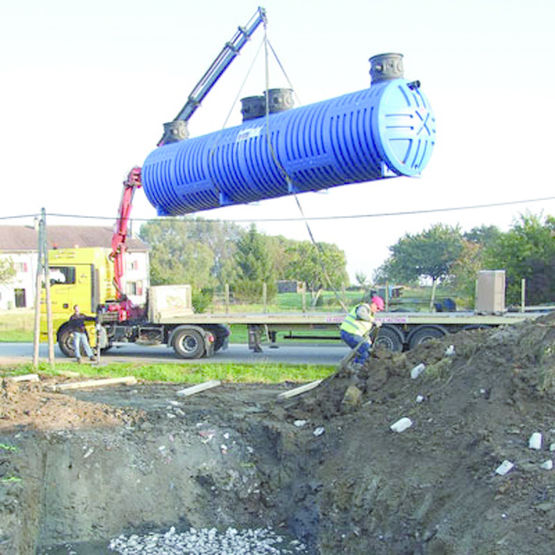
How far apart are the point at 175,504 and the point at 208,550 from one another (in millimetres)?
838

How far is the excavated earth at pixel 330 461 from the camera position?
5945 millimetres

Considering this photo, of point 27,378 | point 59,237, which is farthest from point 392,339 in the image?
point 59,237

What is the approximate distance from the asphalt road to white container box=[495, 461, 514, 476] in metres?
Answer: 10.6

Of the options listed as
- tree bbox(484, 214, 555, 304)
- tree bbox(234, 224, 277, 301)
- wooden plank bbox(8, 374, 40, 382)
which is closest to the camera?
wooden plank bbox(8, 374, 40, 382)

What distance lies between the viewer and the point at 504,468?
5.81m

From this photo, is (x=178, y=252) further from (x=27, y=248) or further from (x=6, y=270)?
(x=6, y=270)

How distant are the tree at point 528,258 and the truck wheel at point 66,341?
49.1 feet

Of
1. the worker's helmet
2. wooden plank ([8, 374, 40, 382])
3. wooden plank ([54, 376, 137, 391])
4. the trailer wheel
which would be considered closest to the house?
the trailer wheel

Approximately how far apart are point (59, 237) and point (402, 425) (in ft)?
176

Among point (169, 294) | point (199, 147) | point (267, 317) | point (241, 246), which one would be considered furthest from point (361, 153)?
point (241, 246)

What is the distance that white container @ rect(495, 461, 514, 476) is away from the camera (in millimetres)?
5789

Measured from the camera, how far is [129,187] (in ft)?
57.1

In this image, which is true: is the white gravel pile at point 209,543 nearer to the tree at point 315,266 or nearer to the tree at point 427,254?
the tree at point 315,266

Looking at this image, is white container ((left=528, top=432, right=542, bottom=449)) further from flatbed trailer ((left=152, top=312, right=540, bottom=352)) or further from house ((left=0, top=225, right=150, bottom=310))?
house ((left=0, top=225, right=150, bottom=310))
